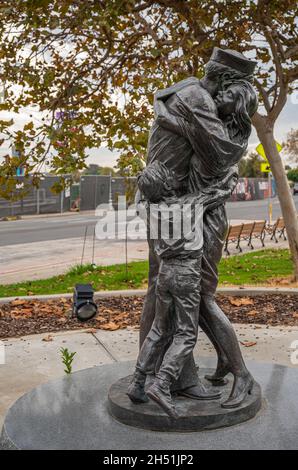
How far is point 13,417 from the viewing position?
13.1 feet

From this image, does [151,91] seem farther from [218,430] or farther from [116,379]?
[218,430]

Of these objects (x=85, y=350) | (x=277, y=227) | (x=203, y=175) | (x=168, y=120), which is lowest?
(x=85, y=350)

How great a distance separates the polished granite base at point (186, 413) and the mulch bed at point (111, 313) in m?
3.78

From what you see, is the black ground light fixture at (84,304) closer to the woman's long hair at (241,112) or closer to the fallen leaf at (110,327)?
the fallen leaf at (110,327)

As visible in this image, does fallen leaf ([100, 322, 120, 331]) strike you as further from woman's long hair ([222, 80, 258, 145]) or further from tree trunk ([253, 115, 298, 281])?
woman's long hair ([222, 80, 258, 145])

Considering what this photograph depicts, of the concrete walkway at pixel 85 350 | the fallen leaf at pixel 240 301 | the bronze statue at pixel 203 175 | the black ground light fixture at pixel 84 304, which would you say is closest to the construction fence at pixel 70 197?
the fallen leaf at pixel 240 301

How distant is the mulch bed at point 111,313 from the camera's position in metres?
7.93

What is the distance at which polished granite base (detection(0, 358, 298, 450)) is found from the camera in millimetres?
3588

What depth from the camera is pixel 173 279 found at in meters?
3.96

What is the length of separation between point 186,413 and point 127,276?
757 centimetres

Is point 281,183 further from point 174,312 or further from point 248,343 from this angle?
point 174,312

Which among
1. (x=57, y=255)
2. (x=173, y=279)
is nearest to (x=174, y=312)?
(x=173, y=279)

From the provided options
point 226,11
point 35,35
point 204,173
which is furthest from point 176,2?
point 204,173
